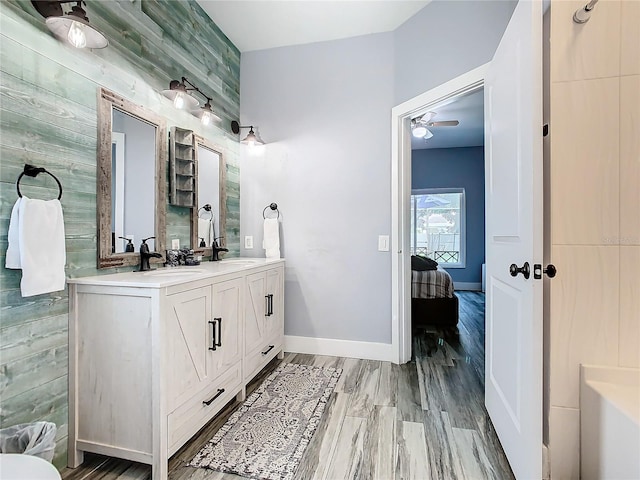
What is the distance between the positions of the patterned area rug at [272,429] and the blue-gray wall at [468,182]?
489 centimetres

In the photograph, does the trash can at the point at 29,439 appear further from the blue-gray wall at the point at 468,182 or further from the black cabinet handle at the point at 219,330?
the blue-gray wall at the point at 468,182

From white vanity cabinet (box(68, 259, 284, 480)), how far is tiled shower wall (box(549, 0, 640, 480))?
1.63m

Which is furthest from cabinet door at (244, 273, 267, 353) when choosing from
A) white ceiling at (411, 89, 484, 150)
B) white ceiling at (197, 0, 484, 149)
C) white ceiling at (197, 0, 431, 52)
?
white ceiling at (411, 89, 484, 150)

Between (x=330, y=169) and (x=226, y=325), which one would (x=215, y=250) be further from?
(x=330, y=169)

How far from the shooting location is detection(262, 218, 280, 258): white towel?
2.99 metres

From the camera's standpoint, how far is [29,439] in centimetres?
124

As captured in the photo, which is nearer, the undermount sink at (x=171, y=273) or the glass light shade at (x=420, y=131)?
the undermount sink at (x=171, y=273)

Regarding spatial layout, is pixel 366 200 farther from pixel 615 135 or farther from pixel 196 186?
pixel 615 135

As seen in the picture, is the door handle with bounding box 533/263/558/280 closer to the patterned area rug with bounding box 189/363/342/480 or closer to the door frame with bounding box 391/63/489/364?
the patterned area rug with bounding box 189/363/342/480

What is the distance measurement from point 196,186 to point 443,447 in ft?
7.57

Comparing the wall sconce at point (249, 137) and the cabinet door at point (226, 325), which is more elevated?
the wall sconce at point (249, 137)

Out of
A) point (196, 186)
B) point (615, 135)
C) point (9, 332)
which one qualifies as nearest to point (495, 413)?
point (615, 135)

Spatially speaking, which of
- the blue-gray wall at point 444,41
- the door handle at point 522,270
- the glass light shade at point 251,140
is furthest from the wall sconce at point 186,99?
the door handle at point 522,270

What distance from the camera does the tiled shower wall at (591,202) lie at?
1.32 metres
